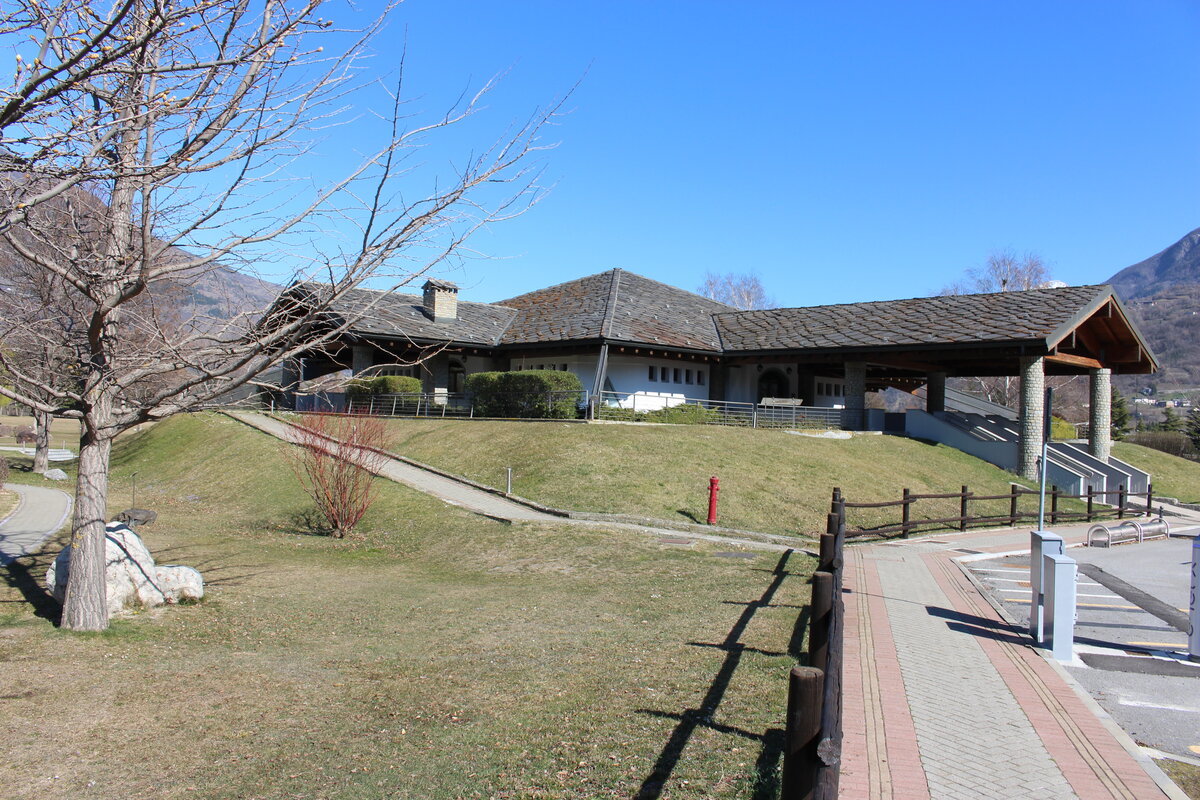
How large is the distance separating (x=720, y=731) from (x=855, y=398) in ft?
88.6

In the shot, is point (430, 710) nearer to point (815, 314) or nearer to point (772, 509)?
point (772, 509)

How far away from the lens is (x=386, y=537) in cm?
1620

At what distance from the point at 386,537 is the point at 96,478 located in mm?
8606

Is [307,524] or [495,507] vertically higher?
[495,507]

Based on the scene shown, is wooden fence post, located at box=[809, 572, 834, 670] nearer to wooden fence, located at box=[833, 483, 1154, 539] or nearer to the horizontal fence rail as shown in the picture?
wooden fence, located at box=[833, 483, 1154, 539]

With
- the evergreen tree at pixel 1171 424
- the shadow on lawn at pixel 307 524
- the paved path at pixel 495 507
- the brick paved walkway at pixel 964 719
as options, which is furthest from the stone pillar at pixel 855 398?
the evergreen tree at pixel 1171 424

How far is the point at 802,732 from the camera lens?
306cm

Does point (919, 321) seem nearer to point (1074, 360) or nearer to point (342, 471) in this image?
point (1074, 360)

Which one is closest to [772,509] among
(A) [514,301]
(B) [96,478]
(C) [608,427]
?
(C) [608,427]

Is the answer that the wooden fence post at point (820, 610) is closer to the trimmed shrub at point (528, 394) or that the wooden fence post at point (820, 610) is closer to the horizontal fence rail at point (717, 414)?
the trimmed shrub at point (528, 394)

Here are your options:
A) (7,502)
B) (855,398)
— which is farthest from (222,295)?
(855,398)

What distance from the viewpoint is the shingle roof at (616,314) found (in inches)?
1246

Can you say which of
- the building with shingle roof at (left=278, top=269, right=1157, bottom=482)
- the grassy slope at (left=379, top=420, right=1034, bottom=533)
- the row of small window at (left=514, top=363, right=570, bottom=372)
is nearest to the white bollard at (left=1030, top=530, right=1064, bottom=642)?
the grassy slope at (left=379, top=420, right=1034, bottom=533)

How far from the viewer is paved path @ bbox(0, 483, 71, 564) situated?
1298 cm
